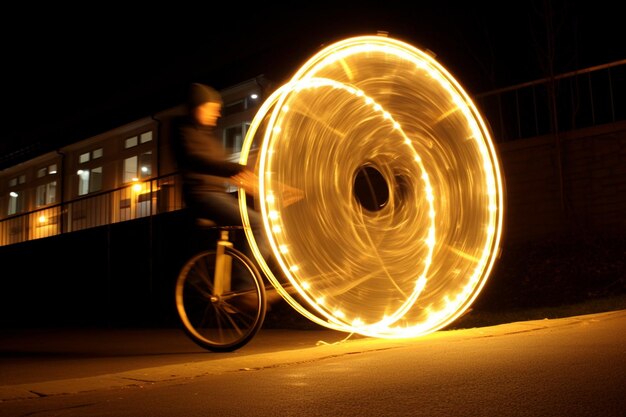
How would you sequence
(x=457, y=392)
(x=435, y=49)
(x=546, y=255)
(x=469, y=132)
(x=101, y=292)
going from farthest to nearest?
(x=435, y=49), (x=101, y=292), (x=546, y=255), (x=469, y=132), (x=457, y=392)

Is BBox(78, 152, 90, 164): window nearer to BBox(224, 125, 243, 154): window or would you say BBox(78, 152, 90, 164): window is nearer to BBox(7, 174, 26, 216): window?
BBox(7, 174, 26, 216): window

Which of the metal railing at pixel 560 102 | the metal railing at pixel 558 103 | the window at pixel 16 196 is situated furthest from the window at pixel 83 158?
the metal railing at pixel 560 102

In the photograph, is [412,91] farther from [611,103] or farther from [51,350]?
[611,103]

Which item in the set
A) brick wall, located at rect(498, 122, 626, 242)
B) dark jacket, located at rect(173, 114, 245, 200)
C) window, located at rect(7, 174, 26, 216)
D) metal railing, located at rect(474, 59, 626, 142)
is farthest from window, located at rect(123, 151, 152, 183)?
dark jacket, located at rect(173, 114, 245, 200)

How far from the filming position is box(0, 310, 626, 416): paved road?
3.69 m

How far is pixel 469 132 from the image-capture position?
24.1ft

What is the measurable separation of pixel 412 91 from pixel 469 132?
711mm

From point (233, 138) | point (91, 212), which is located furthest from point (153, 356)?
point (233, 138)

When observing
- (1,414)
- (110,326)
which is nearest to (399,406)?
(1,414)

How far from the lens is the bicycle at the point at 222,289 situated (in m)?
6.19

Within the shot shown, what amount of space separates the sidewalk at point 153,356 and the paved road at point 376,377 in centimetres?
2

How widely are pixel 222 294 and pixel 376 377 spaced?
2.11m

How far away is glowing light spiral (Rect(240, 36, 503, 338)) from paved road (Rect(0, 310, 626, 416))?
18.6 inches

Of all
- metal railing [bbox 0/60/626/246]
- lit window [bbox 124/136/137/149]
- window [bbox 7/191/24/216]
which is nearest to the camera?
metal railing [bbox 0/60/626/246]
